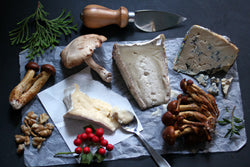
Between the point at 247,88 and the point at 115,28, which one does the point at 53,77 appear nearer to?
the point at 115,28

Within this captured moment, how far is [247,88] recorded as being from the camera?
232 centimetres

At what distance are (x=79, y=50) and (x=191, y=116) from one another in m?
0.97

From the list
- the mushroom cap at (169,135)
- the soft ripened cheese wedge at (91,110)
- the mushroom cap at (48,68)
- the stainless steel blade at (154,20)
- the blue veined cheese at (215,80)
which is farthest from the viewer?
the stainless steel blade at (154,20)

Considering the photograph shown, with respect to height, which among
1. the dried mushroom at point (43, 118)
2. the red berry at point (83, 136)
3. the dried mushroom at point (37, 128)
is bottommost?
the red berry at point (83, 136)

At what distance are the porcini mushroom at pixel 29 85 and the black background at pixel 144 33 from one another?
0.39 ft

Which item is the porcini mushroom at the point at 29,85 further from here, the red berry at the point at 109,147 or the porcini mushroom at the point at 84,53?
the red berry at the point at 109,147

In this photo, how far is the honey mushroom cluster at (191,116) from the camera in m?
1.99

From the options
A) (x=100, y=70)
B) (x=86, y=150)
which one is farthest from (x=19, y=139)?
(x=100, y=70)

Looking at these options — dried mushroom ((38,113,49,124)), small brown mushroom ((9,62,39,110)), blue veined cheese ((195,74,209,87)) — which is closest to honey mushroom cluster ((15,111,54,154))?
dried mushroom ((38,113,49,124))

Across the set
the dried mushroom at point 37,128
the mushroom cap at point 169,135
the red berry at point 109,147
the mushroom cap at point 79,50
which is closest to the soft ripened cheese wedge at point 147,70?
the mushroom cap at point 79,50

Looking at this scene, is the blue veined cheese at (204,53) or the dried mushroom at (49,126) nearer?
the dried mushroom at (49,126)

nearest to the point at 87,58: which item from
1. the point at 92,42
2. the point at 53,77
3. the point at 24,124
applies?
the point at 92,42

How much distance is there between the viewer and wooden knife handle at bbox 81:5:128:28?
2250 mm

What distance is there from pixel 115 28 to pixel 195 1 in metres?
0.78
